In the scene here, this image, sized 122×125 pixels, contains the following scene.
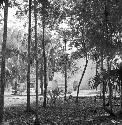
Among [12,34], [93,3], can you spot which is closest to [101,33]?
[93,3]

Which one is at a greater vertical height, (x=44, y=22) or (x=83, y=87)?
(x=44, y=22)

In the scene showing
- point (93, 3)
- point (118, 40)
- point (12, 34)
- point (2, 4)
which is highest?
point (12, 34)

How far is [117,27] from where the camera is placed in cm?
1805

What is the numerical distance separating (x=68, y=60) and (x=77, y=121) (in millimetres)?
19440

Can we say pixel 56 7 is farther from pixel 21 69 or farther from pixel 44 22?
pixel 21 69

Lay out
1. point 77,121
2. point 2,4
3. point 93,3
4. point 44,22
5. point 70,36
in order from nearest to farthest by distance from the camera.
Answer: point 2,4
point 77,121
point 93,3
point 44,22
point 70,36

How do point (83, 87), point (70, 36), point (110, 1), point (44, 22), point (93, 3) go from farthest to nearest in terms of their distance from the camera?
point (83, 87)
point (70, 36)
point (44, 22)
point (93, 3)
point (110, 1)

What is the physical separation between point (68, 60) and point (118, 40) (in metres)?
17.4

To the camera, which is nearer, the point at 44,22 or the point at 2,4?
the point at 2,4

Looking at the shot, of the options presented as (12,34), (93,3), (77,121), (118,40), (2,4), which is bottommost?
(77,121)

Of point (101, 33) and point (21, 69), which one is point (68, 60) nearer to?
point (101, 33)

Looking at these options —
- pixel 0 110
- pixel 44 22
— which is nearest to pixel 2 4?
pixel 0 110

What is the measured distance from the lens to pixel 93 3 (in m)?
19.2

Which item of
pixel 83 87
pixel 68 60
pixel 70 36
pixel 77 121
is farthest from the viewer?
pixel 83 87
